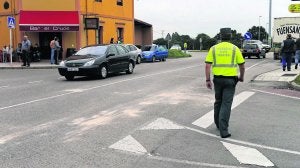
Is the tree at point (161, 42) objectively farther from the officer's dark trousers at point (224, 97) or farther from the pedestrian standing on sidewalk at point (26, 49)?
the officer's dark trousers at point (224, 97)

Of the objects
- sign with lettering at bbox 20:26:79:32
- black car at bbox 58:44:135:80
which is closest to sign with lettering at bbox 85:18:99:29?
sign with lettering at bbox 20:26:79:32

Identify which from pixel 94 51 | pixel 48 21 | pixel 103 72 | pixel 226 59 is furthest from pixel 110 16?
pixel 226 59

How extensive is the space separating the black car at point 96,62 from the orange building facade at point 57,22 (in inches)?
482

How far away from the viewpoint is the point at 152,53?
35656mm

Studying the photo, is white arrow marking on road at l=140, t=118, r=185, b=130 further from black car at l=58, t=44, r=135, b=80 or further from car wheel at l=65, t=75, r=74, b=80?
car wheel at l=65, t=75, r=74, b=80

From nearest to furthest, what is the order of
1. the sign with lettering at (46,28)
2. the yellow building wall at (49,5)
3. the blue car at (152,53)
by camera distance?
the sign with lettering at (46,28) < the yellow building wall at (49,5) < the blue car at (152,53)

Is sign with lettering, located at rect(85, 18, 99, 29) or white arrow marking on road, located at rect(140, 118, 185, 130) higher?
sign with lettering, located at rect(85, 18, 99, 29)

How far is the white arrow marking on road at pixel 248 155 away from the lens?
6160 millimetres

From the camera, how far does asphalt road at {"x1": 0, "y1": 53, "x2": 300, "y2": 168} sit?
6305 millimetres

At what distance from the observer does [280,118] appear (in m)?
9.60

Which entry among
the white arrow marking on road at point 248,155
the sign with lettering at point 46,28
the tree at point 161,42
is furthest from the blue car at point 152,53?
the tree at point 161,42

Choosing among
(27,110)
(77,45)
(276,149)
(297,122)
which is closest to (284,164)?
(276,149)

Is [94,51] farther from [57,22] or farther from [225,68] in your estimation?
[57,22]

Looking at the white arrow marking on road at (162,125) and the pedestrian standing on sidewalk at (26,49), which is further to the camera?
the pedestrian standing on sidewalk at (26,49)
